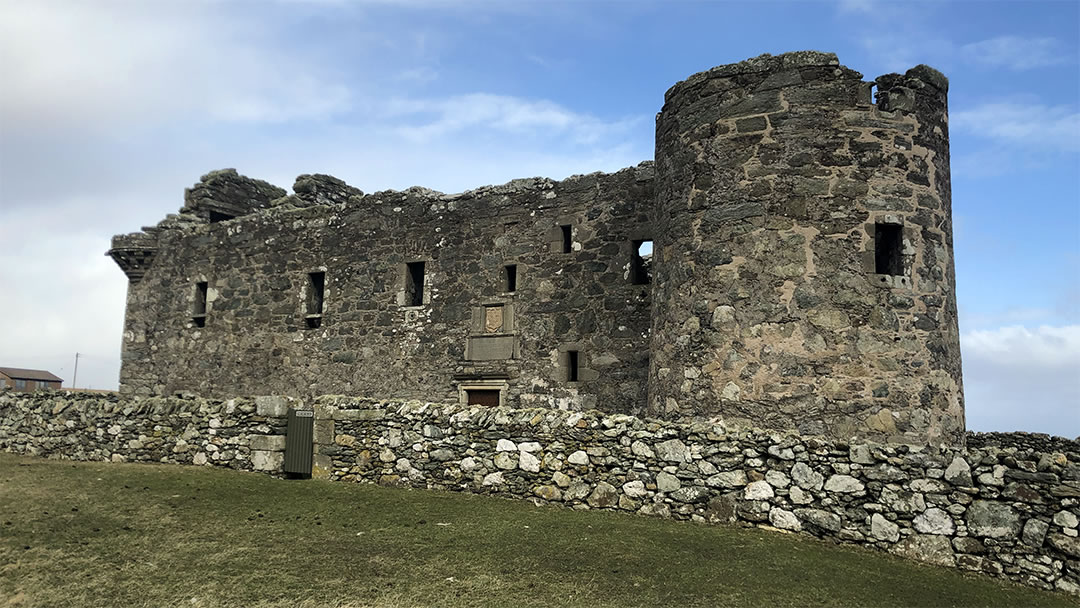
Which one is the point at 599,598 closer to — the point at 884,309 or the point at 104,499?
the point at 884,309

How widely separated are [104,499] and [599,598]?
21.9 ft

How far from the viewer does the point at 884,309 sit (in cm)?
1012

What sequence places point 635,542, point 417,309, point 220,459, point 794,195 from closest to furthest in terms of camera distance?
point 635,542 < point 794,195 < point 220,459 < point 417,309

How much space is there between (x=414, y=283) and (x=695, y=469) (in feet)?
30.3

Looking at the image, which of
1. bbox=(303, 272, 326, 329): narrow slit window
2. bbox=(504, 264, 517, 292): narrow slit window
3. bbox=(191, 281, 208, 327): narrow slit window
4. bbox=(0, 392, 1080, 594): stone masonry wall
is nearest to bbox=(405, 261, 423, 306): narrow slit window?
bbox=(504, 264, 517, 292): narrow slit window

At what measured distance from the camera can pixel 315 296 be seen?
1767 cm

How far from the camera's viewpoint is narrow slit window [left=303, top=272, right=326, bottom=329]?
17.5m

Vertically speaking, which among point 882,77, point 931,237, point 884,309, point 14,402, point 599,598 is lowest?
point 599,598

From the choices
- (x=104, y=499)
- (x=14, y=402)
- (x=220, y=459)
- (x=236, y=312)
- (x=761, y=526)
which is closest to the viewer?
(x=761, y=526)

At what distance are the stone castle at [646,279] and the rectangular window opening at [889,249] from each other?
0.03m

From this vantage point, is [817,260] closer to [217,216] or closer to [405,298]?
[405,298]

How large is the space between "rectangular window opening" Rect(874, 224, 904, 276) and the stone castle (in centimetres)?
3

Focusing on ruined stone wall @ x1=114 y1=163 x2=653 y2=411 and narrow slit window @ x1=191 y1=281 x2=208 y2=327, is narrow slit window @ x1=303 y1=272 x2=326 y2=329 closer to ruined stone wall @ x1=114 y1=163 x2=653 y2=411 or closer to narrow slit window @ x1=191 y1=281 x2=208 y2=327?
ruined stone wall @ x1=114 y1=163 x2=653 y2=411

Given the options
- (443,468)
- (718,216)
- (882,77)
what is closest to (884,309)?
(718,216)
